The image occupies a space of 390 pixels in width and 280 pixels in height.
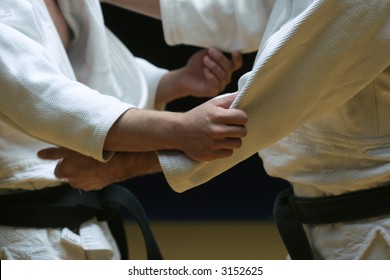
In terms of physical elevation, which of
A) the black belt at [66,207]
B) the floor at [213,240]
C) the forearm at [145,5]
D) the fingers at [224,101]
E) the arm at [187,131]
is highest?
the fingers at [224,101]

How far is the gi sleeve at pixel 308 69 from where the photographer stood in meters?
1.39

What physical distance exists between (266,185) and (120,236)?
1774mm

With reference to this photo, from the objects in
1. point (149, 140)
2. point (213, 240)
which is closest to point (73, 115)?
point (149, 140)

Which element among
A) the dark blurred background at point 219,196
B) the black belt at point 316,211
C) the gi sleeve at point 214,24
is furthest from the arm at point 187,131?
the dark blurred background at point 219,196

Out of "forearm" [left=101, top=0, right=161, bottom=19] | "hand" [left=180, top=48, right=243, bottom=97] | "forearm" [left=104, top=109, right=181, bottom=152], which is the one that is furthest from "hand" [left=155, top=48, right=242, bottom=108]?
"forearm" [left=104, top=109, right=181, bottom=152]

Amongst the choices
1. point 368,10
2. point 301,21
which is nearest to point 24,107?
point 301,21

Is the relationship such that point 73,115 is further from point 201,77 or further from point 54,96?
point 201,77

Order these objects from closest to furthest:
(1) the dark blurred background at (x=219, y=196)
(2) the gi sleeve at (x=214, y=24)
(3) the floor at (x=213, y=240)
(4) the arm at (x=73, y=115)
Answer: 1. (4) the arm at (x=73, y=115)
2. (2) the gi sleeve at (x=214, y=24)
3. (3) the floor at (x=213, y=240)
4. (1) the dark blurred background at (x=219, y=196)

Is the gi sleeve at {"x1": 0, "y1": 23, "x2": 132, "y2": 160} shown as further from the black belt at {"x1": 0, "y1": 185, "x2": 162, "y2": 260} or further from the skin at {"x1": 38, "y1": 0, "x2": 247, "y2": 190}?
the black belt at {"x1": 0, "y1": 185, "x2": 162, "y2": 260}

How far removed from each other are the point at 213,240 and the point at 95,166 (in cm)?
186

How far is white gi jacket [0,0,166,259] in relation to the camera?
5.02 feet

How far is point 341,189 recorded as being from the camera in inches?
61.7

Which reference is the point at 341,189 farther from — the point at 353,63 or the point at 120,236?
the point at 120,236

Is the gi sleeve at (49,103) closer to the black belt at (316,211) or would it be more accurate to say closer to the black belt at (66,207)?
the black belt at (66,207)
